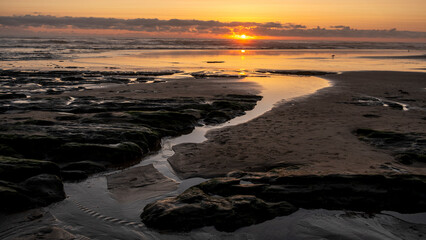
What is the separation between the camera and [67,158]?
10.5 m

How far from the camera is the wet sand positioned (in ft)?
32.5

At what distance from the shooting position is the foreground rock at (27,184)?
736 centimetres

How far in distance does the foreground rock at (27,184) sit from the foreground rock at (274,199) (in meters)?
2.31

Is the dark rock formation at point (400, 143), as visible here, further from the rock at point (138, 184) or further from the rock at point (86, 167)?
the rock at point (86, 167)

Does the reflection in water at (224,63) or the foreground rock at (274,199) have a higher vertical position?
the reflection in water at (224,63)

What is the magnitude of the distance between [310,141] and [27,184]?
8.73 metres

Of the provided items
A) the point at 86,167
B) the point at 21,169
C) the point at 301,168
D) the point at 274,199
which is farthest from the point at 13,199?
the point at 301,168

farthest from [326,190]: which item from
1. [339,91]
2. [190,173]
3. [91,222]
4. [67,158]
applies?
[339,91]

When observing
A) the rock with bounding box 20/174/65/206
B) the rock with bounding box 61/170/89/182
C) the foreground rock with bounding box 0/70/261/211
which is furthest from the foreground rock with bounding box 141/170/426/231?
the rock with bounding box 61/170/89/182

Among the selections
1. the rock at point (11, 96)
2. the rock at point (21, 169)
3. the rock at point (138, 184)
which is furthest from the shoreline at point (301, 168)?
the rock at point (11, 96)

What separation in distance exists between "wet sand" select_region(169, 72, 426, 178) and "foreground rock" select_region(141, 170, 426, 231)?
776mm

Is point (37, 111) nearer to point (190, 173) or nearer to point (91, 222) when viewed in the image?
point (190, 173)

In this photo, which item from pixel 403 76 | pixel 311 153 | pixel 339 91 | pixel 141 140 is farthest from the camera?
pixel 403 76

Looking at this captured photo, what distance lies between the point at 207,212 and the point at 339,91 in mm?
20252
